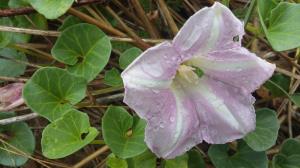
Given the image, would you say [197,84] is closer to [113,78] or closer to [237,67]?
[237,67]

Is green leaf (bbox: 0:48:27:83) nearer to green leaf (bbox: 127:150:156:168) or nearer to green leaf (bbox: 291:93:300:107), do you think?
green leaf (bbox: 127:150:156:168)

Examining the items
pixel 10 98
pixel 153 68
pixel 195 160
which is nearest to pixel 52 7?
pixel 10 98

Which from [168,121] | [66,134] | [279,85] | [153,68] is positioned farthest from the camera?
[279,85]

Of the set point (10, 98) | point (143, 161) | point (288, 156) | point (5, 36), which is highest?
point (5, 36)

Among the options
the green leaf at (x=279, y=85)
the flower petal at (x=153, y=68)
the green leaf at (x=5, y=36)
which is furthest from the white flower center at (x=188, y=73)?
the green leaf at (x=5, y=36)

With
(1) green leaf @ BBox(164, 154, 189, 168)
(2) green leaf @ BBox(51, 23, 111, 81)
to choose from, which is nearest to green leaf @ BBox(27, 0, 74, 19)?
(2) green leaf @ BBox(51, 23, 111, 81)

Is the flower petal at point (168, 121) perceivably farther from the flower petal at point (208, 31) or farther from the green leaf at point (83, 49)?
the green leaf at point (83, 49)

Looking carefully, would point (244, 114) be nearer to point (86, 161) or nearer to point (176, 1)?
point (86, 161)
